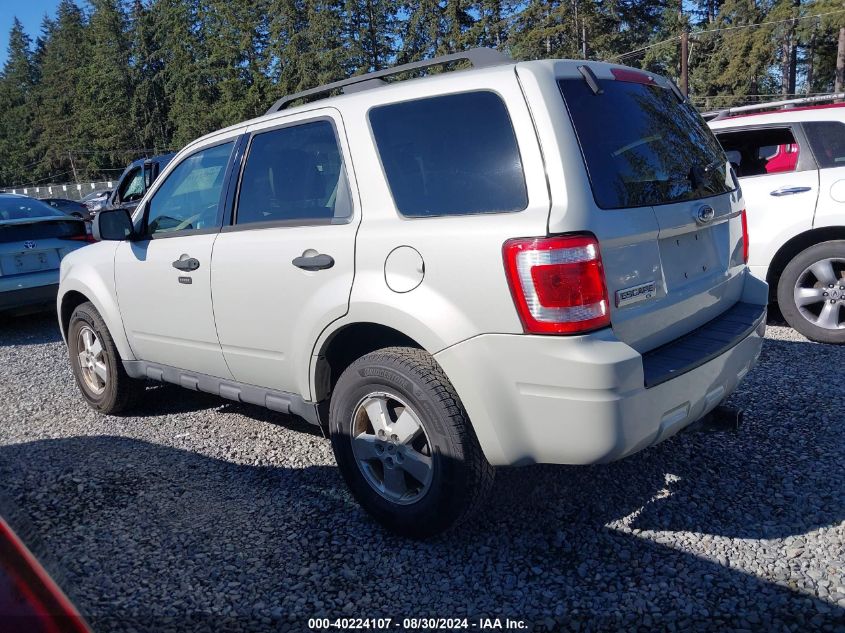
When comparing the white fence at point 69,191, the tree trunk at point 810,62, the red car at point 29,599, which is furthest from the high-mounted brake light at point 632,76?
the white fence at point 69,191

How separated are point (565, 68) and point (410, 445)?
1654 mm


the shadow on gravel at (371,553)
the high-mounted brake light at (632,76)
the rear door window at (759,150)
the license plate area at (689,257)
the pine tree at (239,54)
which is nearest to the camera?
the shadow on gravel at (371,553)

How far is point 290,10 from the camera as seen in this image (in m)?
60.1

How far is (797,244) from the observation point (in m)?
5.68

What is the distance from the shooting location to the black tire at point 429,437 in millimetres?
2658

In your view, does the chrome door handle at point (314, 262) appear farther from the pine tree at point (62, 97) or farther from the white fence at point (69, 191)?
the pine tree at point (62, 97)

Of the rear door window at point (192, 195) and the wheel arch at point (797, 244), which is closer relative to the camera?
the rear door window at point (192, 195)

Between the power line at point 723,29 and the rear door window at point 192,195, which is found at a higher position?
the power line at point 723,29

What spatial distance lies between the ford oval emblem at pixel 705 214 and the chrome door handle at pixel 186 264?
8.31 feet

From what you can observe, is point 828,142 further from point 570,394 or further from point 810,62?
point 810,62

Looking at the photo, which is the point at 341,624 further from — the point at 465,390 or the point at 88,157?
the point at 88,157

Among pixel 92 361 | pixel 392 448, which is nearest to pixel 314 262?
pixel 392 448

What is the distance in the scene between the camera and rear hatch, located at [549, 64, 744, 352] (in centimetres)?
253

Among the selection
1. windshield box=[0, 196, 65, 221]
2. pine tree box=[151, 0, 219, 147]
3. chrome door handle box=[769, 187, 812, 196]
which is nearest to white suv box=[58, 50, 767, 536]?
chrome door handle box=[769, 187, 812, 196]
